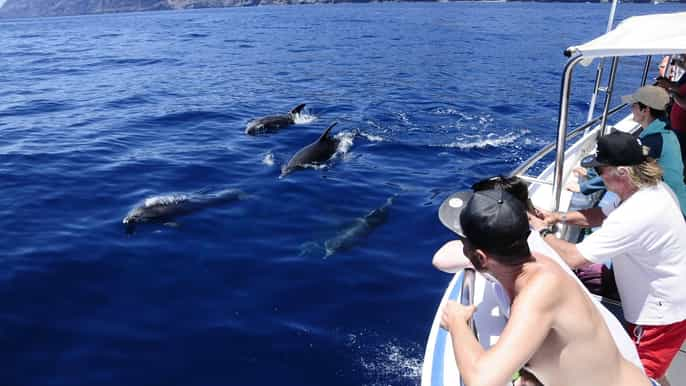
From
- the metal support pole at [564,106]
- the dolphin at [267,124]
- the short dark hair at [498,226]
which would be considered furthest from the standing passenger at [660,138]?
the dolphin at [267,124]

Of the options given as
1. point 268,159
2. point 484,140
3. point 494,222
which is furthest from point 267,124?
point 494,222

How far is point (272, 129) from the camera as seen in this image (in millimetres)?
17078

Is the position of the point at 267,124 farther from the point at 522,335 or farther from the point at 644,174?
the point at 522,335

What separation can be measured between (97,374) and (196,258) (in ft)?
9.36

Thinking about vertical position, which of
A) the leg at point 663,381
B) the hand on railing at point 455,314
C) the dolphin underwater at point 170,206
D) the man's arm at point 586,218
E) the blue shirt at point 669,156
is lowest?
the dolphin underwater at point 170,206

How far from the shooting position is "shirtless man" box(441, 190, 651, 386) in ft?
9.05

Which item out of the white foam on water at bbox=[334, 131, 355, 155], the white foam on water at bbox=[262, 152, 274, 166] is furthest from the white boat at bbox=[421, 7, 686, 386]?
the white foam on water at bbox=[334, 131, 355, 155]

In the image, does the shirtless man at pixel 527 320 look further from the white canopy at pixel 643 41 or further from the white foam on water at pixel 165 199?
the white foam on water at pixel 165 199

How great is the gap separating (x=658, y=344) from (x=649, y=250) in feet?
2.98

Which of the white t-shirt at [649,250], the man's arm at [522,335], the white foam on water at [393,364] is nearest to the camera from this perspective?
the man's arm at [522,335]

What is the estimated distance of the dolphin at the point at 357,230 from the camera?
9117 mm

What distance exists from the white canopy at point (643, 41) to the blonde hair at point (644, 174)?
1014mm

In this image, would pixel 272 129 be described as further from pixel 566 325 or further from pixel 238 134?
pixel 566 325

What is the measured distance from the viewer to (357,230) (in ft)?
32.0
